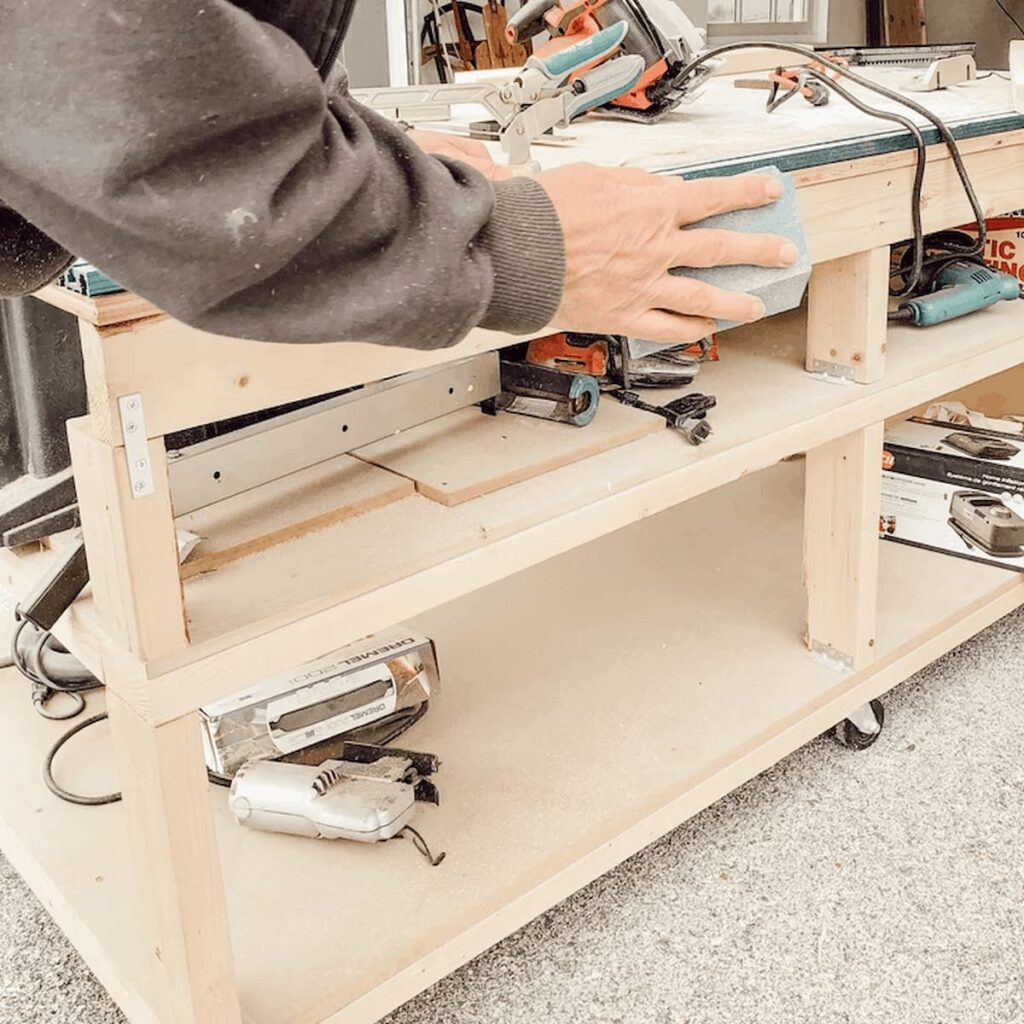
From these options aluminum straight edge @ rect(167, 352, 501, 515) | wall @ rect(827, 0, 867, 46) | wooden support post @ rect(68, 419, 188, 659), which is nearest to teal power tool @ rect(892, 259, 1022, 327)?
aluminum straight edge @ rect(167, 352, 501, 515)

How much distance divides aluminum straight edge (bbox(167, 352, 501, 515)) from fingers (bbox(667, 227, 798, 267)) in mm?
366

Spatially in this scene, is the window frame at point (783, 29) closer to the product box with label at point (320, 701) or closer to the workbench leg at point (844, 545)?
the workbench leg at point (844, 545)

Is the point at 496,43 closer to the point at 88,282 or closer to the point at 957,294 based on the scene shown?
the point at 957,294

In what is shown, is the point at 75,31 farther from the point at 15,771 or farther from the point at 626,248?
the point at 15,771

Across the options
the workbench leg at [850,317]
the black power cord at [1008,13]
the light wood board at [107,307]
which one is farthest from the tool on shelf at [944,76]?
the black power cord at [1008,13]

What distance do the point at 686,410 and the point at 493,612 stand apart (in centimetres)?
46

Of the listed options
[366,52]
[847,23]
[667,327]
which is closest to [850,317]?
[667,327]

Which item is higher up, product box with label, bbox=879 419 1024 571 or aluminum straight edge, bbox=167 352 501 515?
aluminum straight edge, bbox=167 352 501 515

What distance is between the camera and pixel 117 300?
625 mm

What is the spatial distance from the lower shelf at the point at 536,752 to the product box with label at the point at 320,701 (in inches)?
1.6

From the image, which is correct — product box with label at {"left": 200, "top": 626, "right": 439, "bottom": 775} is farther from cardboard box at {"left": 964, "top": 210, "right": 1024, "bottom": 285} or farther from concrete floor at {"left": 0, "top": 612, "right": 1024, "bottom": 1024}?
cardboard box at {"left": 964, "top": 210, "right": 1024, "bottom": 285}

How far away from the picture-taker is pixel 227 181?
0.46 meters

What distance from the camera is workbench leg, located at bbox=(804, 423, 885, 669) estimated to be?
3.81 feet

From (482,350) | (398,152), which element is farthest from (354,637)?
(398,152)
